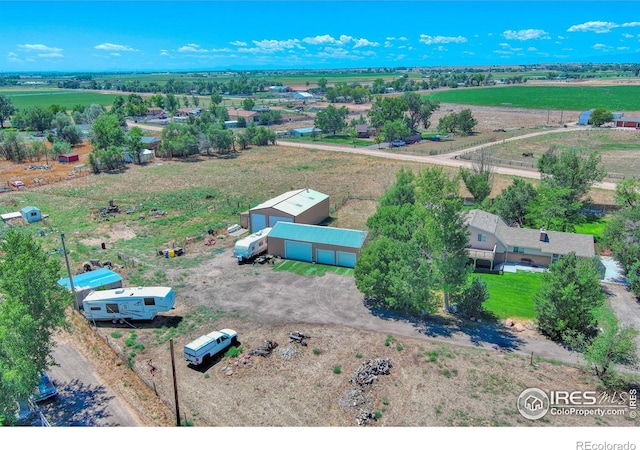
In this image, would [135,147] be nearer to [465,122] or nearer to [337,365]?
[337,365]

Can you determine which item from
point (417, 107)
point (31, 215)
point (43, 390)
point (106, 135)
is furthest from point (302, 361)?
point (417, 107)

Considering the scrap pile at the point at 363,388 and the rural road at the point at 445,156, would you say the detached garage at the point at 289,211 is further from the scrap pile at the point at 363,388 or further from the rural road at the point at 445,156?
the rural road at the point at 445,156

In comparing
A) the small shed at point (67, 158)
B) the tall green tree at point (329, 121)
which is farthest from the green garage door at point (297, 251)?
the tall green tree at point (329, 121)

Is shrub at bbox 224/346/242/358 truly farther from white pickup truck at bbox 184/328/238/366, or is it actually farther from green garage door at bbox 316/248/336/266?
green garage door at bbox 316/248/336/266

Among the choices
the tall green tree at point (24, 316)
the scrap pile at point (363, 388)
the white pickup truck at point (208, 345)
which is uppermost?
the tall green tree at point (24, 316)

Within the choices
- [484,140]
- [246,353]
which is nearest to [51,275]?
[246,353]
